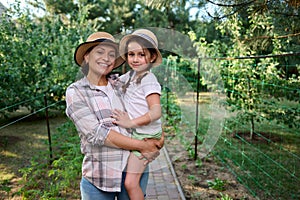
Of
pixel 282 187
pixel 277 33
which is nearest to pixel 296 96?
pixel 277 33

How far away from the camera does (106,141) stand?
1.11 metres

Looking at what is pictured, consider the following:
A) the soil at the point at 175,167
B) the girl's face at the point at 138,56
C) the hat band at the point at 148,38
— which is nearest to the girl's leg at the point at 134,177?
Answer: the girl's face at the point at 138,56

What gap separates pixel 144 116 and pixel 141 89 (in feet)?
0.39

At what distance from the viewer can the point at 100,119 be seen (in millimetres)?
1136

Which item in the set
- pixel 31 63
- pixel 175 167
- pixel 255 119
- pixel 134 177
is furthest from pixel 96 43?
pixel 31 63

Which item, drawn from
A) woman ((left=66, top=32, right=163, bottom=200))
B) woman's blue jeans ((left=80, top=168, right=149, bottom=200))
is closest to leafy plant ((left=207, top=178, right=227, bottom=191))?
woman's blue jeans ((left=80, top=168, right=149, bottom=200))

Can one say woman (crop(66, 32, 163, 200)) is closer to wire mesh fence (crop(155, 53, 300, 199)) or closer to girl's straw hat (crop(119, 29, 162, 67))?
girl's straw hat (crop(119, 29, 162, 67))

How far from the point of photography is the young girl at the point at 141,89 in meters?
1.03

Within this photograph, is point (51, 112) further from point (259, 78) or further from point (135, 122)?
point (135, 122)

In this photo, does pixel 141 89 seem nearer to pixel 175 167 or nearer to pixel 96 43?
pixel 96 43

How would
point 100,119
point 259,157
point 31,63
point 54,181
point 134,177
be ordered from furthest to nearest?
point 31,63 < point 259,157 < point 54,181 < point 134,177 < point 100,119

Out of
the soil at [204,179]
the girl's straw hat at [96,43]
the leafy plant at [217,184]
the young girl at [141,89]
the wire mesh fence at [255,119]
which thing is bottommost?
the soil at [204,179]

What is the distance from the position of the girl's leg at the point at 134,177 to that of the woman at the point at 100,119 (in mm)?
30

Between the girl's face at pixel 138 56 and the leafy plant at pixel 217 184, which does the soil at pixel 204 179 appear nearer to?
the leafy plant at pixel 217 184
